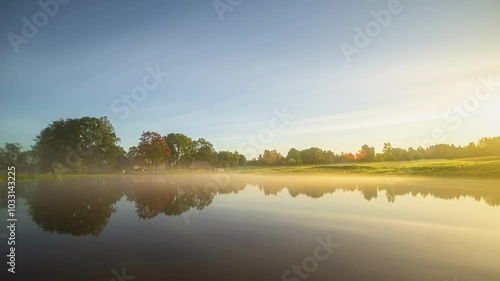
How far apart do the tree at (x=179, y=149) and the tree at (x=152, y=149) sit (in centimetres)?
1560

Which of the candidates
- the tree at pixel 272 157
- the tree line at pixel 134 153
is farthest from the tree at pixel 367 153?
the tree at pixel 272 157

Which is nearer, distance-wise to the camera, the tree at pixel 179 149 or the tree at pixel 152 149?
the tree at pixel 152 149

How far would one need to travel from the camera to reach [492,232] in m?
14.1

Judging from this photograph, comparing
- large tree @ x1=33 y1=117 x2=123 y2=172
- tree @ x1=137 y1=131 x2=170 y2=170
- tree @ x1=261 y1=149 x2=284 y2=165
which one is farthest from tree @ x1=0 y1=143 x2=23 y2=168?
tree @ x1=261 y1=149 x2=284 y2=165

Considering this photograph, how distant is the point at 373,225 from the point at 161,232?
13222 mm

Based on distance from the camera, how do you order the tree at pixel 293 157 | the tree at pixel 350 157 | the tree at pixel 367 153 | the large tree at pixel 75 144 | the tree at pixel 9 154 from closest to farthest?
the large tree at pixel 75 144
the tree at pixel 9 154
the tree at pixel 367 153
the tree at pixel 293 157
the tree at pixel 350 157

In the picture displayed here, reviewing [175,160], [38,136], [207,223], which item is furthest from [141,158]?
[207,223]

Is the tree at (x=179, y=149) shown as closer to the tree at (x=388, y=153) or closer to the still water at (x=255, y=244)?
the tree at (x=388, y=153)

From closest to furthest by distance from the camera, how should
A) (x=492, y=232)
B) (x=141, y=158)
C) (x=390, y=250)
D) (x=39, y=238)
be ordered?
(x=390, y=250) → (x=39, y=238) → (x=492, y=232) → (x=141, y=158)

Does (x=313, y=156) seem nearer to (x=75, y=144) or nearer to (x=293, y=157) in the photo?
(x=293, y=157)

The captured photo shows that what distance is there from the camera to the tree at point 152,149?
106188mm

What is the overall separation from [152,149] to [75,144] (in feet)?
99.5

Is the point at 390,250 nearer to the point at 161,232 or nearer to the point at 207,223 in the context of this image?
the point at 207,223

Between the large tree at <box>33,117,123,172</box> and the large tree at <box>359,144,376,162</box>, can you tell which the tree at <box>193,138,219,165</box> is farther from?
the large tree at <box>359,144,376,162</box>
